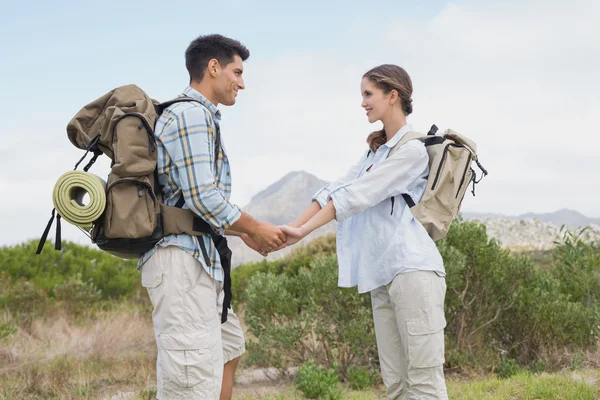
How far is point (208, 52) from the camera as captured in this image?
10.5 feet

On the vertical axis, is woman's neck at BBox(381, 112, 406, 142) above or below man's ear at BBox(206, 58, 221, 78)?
below

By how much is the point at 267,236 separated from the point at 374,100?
0.96 metres

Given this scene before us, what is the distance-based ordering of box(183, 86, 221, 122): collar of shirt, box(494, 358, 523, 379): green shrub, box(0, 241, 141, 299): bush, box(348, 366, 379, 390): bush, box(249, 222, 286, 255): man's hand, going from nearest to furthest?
box(183, 86, 221, 122): collar of shirt
box(249, 222, 286, 255): man's hand
box(348, 366, 379, 390): bush
box(494, 358, 523, 379): green shrub
box(0, 241, 141, 299): bush

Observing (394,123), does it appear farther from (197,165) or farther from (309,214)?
(197,165)

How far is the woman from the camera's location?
3.12 metres

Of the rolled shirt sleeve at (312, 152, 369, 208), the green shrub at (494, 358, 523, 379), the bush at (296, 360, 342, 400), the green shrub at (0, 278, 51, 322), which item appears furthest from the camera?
the green shrub at (0, 278, 51, 322)

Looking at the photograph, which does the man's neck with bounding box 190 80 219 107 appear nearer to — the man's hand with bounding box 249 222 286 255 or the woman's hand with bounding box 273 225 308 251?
the man's hand with bounding box 249 222 286 255

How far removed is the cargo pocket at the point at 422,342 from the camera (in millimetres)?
3105

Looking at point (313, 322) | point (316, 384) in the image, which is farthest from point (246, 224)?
point (313, 322)

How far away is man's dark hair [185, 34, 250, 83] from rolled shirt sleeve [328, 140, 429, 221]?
900 millimetres

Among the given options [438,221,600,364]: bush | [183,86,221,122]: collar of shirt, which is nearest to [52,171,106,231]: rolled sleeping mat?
[183,86,221,122]: collar of shirt

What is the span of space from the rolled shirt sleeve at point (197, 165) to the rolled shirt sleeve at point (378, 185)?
0.65m

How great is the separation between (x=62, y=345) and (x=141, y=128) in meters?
6.58

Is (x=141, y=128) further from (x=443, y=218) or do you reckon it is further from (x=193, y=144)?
(x=443, y=218)
